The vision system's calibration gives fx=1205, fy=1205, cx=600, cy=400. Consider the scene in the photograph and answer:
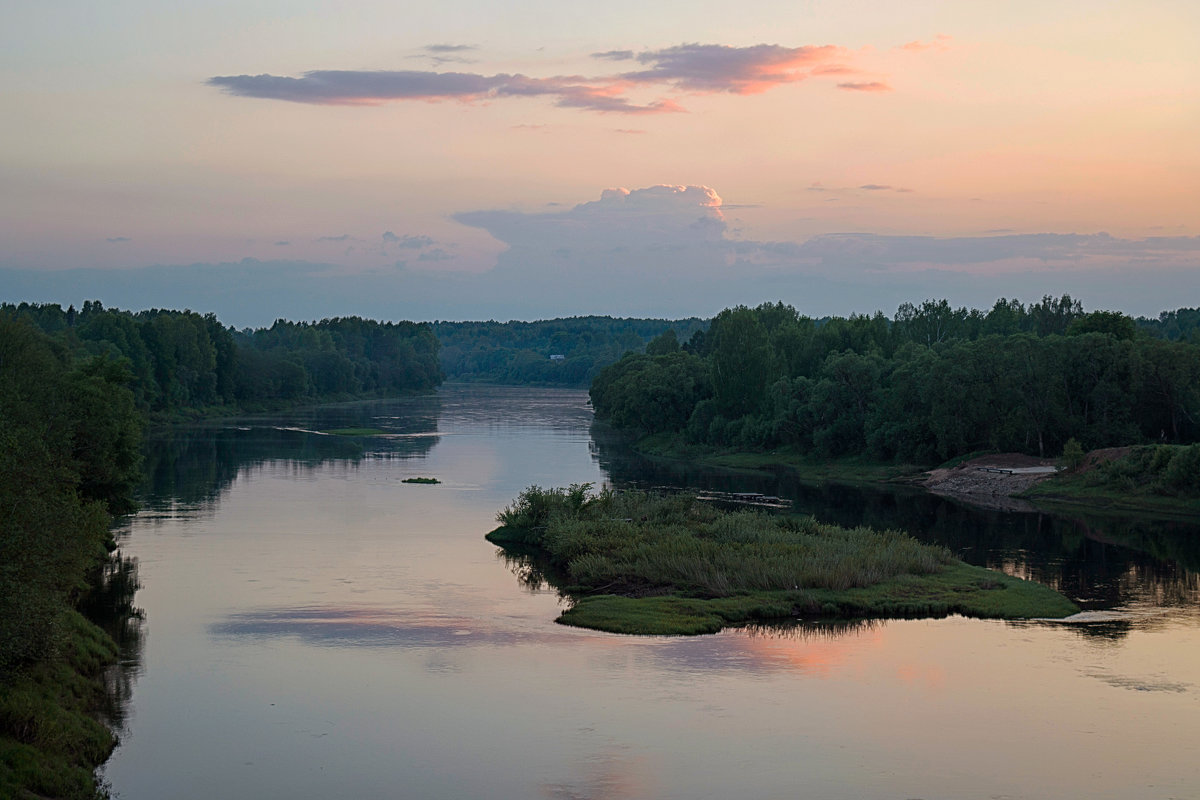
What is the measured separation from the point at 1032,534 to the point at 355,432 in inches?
3332

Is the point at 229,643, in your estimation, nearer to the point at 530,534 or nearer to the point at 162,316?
the point at 530,534

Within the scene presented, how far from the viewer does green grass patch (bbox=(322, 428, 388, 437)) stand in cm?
13086

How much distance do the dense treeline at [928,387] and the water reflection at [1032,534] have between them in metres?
9.17

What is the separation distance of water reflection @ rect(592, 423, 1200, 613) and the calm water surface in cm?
31

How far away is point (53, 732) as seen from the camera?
985 inches

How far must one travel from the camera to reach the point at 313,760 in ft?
89.8

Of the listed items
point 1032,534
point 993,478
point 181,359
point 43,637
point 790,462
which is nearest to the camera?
point 43,637

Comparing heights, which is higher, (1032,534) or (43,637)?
(43,637)

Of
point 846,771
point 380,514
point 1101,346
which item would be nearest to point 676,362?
point 1101,346

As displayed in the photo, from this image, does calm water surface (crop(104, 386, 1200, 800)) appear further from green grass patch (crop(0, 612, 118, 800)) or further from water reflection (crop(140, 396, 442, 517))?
water reflection (crop(140, 396, 442, 517))

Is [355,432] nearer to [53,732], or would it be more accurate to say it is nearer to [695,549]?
[695,549]

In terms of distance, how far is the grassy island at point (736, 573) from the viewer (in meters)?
43.2

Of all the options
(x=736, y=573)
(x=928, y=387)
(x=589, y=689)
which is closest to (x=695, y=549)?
(x=736, y=573)

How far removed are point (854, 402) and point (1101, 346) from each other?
21108mm
